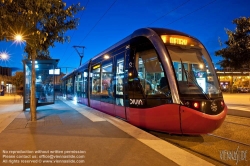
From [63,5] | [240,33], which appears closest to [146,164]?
[63,5]

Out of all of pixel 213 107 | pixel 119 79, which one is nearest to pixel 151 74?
pixel 213 107

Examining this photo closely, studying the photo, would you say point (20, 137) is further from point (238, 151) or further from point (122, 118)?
point (238, 151)

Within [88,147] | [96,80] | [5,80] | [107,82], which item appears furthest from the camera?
[5,80]

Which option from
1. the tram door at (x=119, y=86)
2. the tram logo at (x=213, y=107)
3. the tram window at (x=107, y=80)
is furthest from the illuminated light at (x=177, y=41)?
the tram window at (x=107, y=80)

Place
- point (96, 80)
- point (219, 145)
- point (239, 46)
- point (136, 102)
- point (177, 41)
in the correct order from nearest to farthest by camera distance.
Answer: point (219, 145) → point (177, 41) → point (136, 102) → point (96, 80) → point (239, 46)

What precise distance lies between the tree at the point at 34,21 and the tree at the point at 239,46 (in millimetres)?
11595

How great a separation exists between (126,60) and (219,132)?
415 cm

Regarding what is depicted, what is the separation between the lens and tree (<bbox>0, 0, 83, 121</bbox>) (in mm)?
6746

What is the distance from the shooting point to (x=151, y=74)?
7312mm

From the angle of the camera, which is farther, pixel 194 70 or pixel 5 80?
pixel 5 80

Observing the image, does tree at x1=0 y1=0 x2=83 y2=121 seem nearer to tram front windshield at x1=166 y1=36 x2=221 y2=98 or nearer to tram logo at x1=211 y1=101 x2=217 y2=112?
tram front windshield at x1=166 y1=36 x2=221 y2=98

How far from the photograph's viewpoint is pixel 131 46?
836cm

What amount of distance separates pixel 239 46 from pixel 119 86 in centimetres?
1067

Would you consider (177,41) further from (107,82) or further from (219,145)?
(107,82)
